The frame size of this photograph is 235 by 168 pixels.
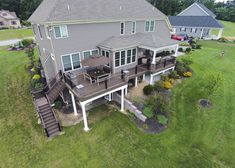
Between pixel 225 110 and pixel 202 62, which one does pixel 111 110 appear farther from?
pixel 202 62

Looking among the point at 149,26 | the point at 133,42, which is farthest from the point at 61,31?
the point at 149,26

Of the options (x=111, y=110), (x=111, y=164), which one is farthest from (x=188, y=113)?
(x=111, y=164)

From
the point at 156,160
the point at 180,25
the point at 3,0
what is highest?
the point at 3,0

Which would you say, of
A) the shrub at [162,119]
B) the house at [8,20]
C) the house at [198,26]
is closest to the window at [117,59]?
the shrub at [162,119]

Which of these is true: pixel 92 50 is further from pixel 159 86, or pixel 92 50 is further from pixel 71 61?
pixel 159 86

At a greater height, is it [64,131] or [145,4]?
[145,4]

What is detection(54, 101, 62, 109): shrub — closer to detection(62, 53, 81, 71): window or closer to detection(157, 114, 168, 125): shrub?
detection(62, 53, 81, 71): window
